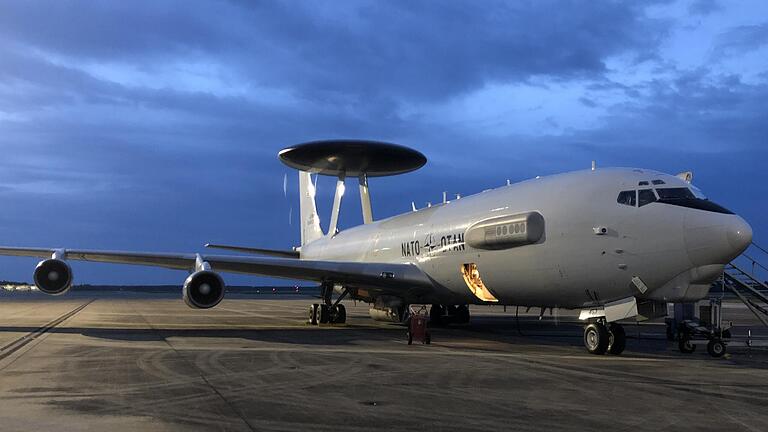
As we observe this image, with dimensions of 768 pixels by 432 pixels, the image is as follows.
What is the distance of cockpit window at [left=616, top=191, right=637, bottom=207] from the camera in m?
15.0

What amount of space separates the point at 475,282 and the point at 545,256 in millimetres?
3495

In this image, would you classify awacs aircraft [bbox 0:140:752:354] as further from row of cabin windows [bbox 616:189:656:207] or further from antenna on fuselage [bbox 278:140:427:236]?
antenna on fuselage [bbox 278:140:427:236]

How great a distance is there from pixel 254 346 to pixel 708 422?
11.7 meters

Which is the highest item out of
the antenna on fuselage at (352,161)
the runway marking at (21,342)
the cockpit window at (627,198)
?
the antenna on fuselage at (352,161)

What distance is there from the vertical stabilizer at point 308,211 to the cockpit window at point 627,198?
26988 millimetres

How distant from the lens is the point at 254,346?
56.6 feet

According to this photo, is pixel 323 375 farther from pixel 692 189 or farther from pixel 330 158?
pixel 330 158

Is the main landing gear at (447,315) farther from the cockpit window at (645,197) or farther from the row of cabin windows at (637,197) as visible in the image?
the cockpit window at (645,197)

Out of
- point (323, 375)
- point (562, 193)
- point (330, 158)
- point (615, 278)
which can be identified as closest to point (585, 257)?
point (615, 278)

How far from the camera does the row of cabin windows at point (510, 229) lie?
16.5 metres

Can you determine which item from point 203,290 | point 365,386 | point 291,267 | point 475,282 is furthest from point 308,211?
point 365,386

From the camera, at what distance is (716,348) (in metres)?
A: 16.2

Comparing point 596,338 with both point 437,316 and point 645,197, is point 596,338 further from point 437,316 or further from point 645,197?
point 437,316

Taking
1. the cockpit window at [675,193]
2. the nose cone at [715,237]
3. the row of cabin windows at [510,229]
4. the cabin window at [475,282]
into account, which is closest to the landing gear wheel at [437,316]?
the cabin window at [475,282]
